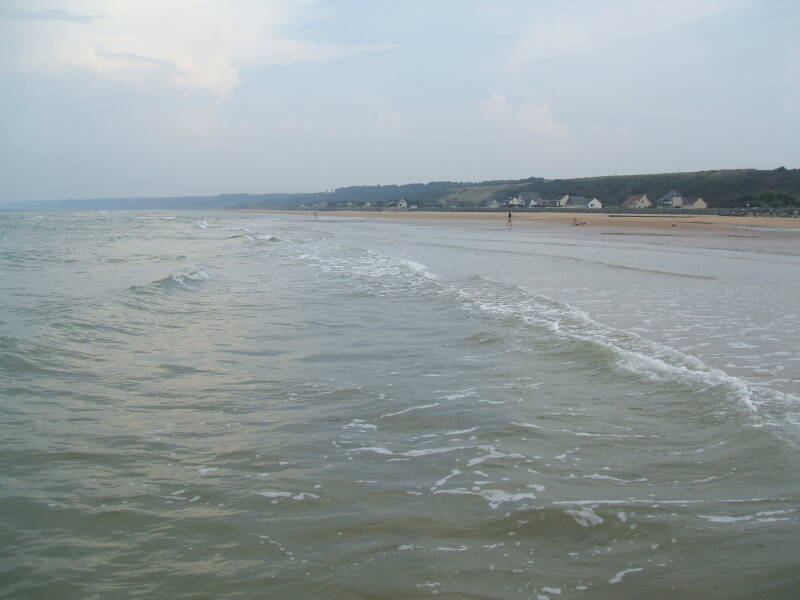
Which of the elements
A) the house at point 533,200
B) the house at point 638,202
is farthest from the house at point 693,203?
the house at point 533,200

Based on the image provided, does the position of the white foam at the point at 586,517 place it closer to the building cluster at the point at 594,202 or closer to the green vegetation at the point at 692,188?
the green vegetation at the point at 692,188

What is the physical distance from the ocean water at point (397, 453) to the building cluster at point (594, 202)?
9217cm

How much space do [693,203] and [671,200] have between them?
16.4 feet

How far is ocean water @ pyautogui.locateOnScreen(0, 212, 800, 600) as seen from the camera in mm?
3068

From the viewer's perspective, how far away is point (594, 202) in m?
109

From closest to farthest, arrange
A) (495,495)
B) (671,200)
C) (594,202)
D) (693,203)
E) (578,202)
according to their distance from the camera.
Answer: (495,495)
(693,203)
(671,200)
(594,202)
(578,202)

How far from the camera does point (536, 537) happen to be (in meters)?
3.41

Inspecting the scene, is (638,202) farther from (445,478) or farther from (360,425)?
(445,478)

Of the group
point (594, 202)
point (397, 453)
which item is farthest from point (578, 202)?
point (397, 453)

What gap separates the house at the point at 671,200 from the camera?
325 feet

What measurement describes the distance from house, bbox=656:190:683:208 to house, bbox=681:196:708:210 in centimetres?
81

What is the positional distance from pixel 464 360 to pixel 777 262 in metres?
19.0

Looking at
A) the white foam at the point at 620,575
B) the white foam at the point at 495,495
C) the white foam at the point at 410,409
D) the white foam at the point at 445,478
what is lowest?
the white foam at the point at 620,575

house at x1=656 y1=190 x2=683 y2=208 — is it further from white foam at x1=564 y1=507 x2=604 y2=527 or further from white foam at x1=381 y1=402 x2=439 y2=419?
white foam at x1=564 y1=507 x2=604 y2=527
